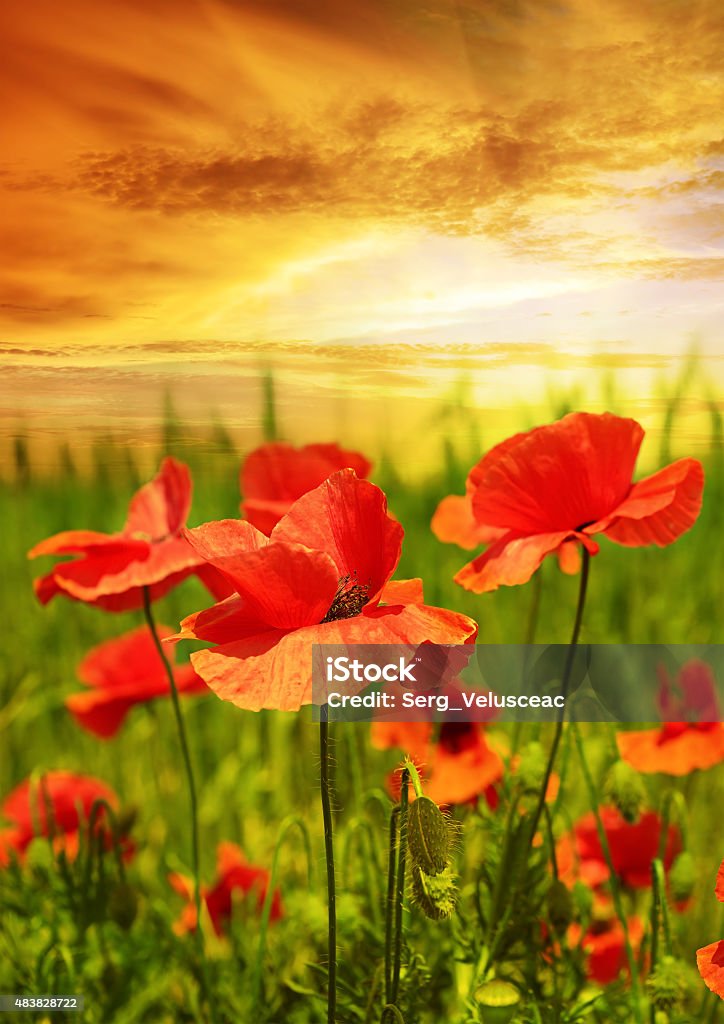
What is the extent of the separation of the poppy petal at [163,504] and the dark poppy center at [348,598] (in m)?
0.30

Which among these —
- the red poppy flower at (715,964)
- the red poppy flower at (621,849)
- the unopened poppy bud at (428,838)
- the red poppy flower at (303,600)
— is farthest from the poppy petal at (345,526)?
Answer: the red poppy flower at (621,849)

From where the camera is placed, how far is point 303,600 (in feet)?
1.52

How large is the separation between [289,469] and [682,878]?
0.41 metres

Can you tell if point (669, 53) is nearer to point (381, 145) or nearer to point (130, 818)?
point (381, 145)

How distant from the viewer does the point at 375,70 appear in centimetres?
80

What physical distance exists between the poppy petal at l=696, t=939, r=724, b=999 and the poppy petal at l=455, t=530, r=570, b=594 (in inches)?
7.8

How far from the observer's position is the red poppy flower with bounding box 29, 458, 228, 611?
706mm

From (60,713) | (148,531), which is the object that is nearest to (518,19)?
(148,531)

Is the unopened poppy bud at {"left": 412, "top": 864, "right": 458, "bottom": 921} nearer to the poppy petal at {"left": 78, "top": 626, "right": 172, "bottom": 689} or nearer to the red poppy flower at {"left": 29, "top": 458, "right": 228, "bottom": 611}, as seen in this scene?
the red poppy flower at {"left": 29, "top": 458, "right": 228, "bottom": 611}

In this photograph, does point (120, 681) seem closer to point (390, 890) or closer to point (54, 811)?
point (54, 811)

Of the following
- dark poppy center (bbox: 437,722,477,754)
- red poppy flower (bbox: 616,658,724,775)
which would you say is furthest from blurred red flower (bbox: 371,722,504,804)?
red poppy flower (bbox: 616,658,724,775)

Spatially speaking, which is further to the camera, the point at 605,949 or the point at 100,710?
the point at 100,710

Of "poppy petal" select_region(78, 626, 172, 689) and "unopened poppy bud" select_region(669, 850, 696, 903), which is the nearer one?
"unopened poppy bud" select_region(669, 850, 696, 903)

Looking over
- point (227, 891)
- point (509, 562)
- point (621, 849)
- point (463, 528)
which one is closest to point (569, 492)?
point (509, 562)
